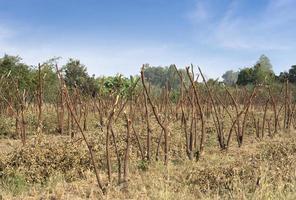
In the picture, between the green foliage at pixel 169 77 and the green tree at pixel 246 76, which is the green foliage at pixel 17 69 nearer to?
the green foliage at pixel 169 77

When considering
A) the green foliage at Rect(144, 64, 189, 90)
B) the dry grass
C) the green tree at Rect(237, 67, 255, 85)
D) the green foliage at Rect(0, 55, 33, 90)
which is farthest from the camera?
the green tree at Rect(237, 67, 255, 85)

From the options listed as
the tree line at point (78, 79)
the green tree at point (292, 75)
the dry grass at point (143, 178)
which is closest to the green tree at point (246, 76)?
the tree line at point (78, 79)

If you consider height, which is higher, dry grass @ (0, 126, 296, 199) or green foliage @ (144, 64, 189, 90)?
green foliage @ (144, 64, 189, 90)

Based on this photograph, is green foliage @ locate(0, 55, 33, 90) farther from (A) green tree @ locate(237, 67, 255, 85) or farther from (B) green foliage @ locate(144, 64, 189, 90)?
→ (A) green tree @ locate(237, 67, 255, 85)

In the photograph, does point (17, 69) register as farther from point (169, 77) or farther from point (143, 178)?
point (143, 178)

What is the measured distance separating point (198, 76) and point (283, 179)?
12.4ft

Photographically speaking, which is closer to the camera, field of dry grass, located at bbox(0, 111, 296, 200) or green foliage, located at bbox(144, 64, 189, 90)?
field of dry grass, located at bbox(0, 111, 296, 200)

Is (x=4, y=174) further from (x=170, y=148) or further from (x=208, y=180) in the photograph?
(x=170, y=148)

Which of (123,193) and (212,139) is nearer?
(123,193)

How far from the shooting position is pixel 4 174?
661 centimetres

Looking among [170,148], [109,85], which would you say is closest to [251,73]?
[109,85]

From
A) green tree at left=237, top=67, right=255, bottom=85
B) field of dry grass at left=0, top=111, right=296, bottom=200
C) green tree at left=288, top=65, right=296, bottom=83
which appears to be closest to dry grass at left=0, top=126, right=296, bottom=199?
field of dry grass at left=0, top=111, right=296, bottom=200

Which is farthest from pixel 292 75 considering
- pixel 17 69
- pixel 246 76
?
pixel 17 69

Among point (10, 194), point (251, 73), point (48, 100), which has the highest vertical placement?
point (251, 73)
